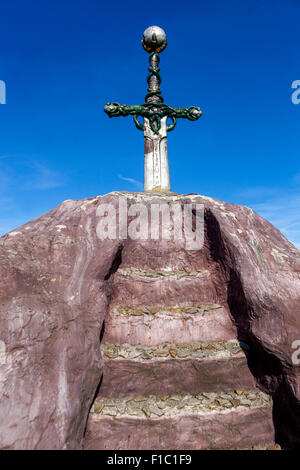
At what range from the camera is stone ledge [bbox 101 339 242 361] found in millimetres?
4387

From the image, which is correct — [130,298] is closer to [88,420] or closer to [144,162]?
[88,420]

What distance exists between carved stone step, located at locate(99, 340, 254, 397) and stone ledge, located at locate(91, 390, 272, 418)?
85 millimetres

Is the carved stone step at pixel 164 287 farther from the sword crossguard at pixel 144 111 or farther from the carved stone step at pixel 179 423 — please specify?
the sword crossguard at pixel 144 111

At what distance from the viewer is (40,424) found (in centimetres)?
308

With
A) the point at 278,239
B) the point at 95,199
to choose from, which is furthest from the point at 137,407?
the point at 278,239

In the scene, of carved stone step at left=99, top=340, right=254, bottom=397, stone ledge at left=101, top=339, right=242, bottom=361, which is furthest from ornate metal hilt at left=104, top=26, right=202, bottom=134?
carved stone step at left=99, top=340, right=254, bottom=397

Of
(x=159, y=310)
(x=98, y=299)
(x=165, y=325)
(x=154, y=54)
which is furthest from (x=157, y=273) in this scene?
(x=154, y=54)

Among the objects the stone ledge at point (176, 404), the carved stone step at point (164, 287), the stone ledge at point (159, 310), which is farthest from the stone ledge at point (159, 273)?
the stone ledge at point (176, 404)

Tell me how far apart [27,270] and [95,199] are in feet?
6.67

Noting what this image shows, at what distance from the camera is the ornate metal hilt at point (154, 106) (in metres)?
8.57

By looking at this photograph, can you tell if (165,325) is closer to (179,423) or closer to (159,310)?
(159,310)

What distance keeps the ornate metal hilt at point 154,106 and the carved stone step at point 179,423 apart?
7.22 meters

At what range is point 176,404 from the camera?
4.09 meters

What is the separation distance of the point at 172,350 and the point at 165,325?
429 millimetres
